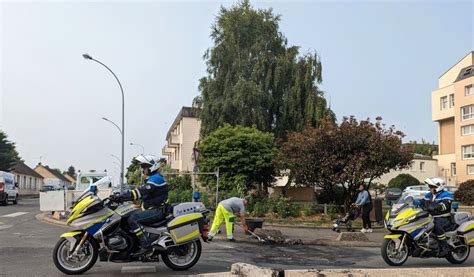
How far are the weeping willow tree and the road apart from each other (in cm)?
2082

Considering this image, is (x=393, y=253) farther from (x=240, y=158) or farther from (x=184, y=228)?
(x=240, y=158)

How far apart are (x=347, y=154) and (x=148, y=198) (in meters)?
13.1

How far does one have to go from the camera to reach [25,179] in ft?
267

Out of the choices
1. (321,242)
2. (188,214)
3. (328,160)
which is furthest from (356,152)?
(188,214)

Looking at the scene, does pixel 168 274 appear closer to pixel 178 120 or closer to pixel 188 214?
pixel 188 214

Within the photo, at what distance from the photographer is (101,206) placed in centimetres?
811

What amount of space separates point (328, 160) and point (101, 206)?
13308 millimetres

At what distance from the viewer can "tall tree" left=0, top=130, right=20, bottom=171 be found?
189ft

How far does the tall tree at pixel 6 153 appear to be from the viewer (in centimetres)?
5763

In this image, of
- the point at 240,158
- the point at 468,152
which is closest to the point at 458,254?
the point at 240,158

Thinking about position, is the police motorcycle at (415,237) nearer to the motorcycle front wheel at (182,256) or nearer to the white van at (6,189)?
the motorcycle front wheel at (182,256)

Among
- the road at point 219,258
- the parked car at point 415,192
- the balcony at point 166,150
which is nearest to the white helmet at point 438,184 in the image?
the parked car at point 415,192

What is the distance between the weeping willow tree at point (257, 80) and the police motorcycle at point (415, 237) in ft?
73.7

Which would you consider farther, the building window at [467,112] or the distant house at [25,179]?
the distant house at [25,179]
